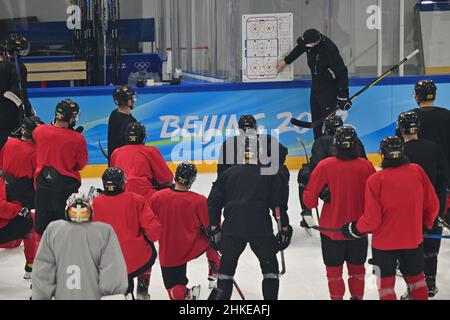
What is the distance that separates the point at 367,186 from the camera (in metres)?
5.46

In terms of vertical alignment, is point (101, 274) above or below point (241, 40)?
below

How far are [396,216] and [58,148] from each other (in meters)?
2.33

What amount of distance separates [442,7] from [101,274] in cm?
815

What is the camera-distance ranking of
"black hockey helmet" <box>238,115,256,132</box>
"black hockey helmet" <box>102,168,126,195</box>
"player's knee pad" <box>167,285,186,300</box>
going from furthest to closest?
1. "black hockey helmet" <box>238,115,256,132</box>
2. "player's knee pad" <box>167,285,186,300</box>
3. "black hockey helmet" <box>102,168,126,195</box>

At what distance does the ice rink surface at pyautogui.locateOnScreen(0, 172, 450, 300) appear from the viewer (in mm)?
6543

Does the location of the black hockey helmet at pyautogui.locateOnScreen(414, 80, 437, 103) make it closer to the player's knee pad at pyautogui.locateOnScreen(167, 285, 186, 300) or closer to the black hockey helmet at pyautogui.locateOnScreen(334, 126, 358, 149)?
the black hockey helmet at pyautogui.locateOnScreen(334, 126, 358, 149)

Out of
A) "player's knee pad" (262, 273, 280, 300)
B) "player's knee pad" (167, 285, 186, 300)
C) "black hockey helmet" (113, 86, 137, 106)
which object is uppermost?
"black hockey helmet" (113, 86, 137, 106)

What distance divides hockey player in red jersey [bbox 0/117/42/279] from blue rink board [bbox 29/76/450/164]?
3231 millimetres

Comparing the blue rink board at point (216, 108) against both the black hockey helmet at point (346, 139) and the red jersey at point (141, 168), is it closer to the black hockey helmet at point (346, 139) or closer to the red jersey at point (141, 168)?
the red jersey at point (141, 168)

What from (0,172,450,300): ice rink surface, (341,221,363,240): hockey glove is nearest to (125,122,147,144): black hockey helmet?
(0,172,450,300): ice rink surface

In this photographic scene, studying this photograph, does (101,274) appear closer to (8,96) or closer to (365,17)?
Result: (8,96)

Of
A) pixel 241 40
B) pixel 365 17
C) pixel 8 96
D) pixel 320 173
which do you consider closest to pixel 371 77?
pixel 365 17

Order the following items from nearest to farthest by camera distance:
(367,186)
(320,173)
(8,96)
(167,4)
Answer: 1. (367,186)
2. (320,173)
3. (8,96)
4. (167,4)

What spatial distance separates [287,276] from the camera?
692 cm
